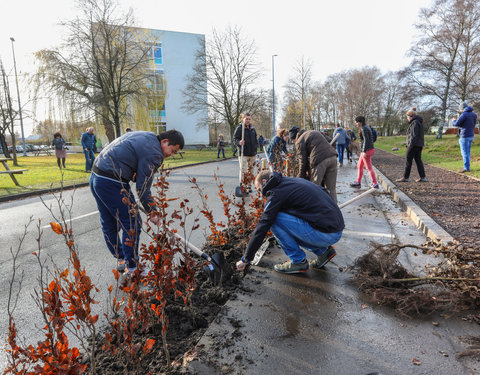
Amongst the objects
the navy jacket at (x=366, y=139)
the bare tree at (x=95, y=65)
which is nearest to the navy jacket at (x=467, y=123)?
the navy jacket at (x=366, y=139)

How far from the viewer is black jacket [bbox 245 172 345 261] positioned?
9.83 feet

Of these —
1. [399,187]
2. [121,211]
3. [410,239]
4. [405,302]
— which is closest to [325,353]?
[405,302]

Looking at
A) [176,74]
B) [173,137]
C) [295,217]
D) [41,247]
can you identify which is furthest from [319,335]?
[176,74]

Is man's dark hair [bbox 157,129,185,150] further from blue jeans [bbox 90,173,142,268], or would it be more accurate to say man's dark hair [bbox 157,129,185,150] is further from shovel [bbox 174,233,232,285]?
shovel [bbox 174,233,232,285]

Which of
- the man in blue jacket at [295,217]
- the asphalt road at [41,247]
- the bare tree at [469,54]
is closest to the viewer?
the asphalt road at [41,247]

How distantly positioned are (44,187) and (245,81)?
25.1 metres

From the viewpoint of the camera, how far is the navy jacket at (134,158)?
300 cm

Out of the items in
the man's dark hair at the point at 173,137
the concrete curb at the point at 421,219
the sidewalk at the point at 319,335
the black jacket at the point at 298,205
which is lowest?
the sidewalk at the point at 319,335

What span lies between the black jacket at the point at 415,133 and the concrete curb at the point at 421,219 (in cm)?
127

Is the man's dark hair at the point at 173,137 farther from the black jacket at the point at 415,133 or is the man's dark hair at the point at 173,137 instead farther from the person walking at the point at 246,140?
the black jacket at the point at 415,133

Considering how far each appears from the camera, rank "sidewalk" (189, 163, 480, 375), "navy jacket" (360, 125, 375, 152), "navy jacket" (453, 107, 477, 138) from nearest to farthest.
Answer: "sidewalk" (189, 163, 480, 375) → "navy jacket" (360, 125, 375, 152) → "navy jacket" (453, 107, 477, 138)

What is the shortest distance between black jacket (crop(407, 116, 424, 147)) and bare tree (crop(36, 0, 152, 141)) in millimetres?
17332

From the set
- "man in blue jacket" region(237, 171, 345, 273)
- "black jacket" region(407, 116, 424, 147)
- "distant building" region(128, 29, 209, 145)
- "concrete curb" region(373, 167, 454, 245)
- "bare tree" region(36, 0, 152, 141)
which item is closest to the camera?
"man in blue jacket" region(237, 171, 345, 273)

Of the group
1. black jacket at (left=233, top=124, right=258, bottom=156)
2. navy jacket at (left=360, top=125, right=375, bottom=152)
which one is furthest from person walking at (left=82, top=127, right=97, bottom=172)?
navy jacket at (left=360, top=125, right=375, bottom=152)
